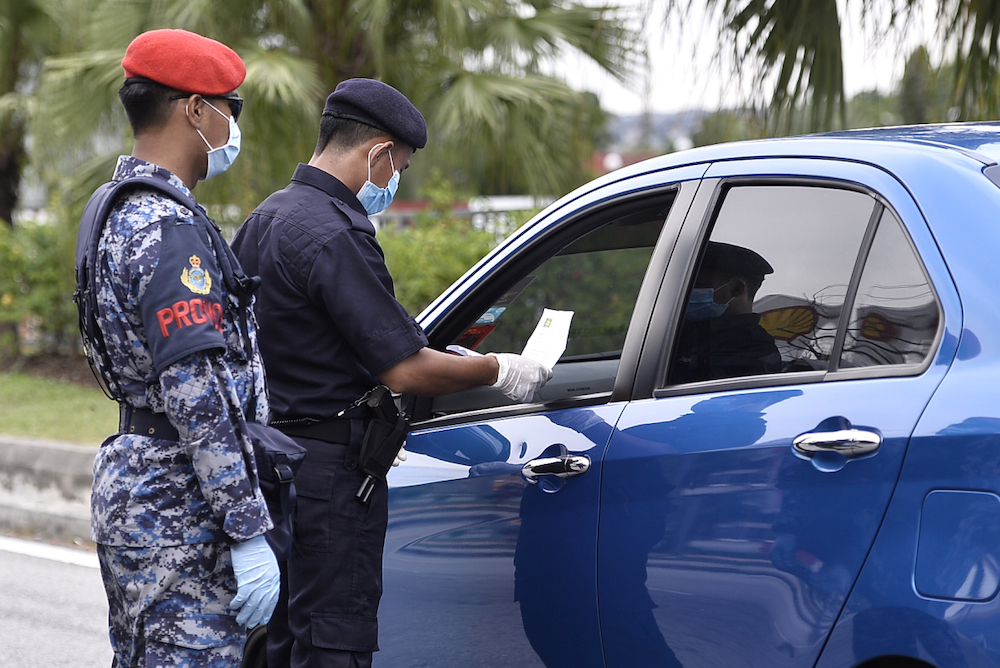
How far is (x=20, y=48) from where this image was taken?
474 inches

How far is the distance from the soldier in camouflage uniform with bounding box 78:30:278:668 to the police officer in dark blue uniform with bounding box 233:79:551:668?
29 cm

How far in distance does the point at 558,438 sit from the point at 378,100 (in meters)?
0.93

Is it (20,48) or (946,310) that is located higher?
(20,48)

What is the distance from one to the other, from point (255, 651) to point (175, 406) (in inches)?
50.2

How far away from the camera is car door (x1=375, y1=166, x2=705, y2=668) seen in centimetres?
234

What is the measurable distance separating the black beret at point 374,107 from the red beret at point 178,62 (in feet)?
1.50

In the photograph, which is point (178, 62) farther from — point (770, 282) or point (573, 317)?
point (573, 317)

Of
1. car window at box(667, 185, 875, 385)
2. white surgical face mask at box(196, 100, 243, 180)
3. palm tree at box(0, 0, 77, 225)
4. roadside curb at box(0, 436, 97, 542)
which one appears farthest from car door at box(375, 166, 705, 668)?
palm tree at box(0, 0, 77, 225)

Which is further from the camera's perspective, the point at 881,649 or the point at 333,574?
the point at 333,574

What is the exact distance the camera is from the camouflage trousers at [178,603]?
2.08 metres

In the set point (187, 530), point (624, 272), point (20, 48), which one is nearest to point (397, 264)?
point (624, 272)

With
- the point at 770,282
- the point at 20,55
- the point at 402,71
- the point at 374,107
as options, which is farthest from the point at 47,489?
the point at 20,55

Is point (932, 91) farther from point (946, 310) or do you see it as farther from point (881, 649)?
point (881, 649)

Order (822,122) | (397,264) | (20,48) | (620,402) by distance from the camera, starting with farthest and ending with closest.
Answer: (20,48)
(397,264)
(822,122)
(620,402)
